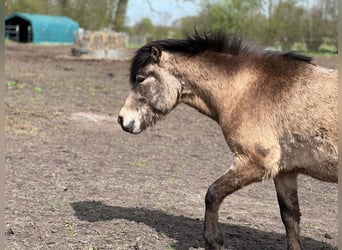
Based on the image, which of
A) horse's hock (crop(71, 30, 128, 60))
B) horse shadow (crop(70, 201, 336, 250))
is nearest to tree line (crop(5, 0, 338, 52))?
horse's hock (crop(71, 30, 128, 60))

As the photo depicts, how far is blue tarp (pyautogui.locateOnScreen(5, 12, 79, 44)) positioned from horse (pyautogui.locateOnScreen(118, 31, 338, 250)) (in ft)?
163

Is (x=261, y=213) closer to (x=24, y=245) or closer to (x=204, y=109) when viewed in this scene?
(x=204, y=109)

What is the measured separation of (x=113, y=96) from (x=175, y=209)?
352 inches

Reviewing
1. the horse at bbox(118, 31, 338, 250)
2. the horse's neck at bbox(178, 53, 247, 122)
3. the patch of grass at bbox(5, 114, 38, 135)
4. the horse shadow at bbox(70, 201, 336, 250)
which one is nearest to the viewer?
the horse at bbox(118, 31, 338, 250)

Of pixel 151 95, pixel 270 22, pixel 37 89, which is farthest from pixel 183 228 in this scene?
pixel 270 22

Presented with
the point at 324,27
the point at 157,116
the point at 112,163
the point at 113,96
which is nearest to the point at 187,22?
the point at 324,27

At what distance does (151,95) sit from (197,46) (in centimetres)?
68

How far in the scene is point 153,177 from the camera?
7480 millimetres

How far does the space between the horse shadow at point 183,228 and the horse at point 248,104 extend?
1.25 feet

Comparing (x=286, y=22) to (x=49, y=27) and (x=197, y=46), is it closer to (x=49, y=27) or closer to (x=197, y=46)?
(x=49, y=27)

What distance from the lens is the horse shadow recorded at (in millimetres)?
5168

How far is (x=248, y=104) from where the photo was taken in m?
4.70

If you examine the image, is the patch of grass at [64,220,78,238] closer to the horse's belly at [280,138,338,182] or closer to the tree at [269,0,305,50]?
the horse's belly at [280,138,338,182]

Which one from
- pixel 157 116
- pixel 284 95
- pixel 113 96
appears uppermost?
pixel 284 95
